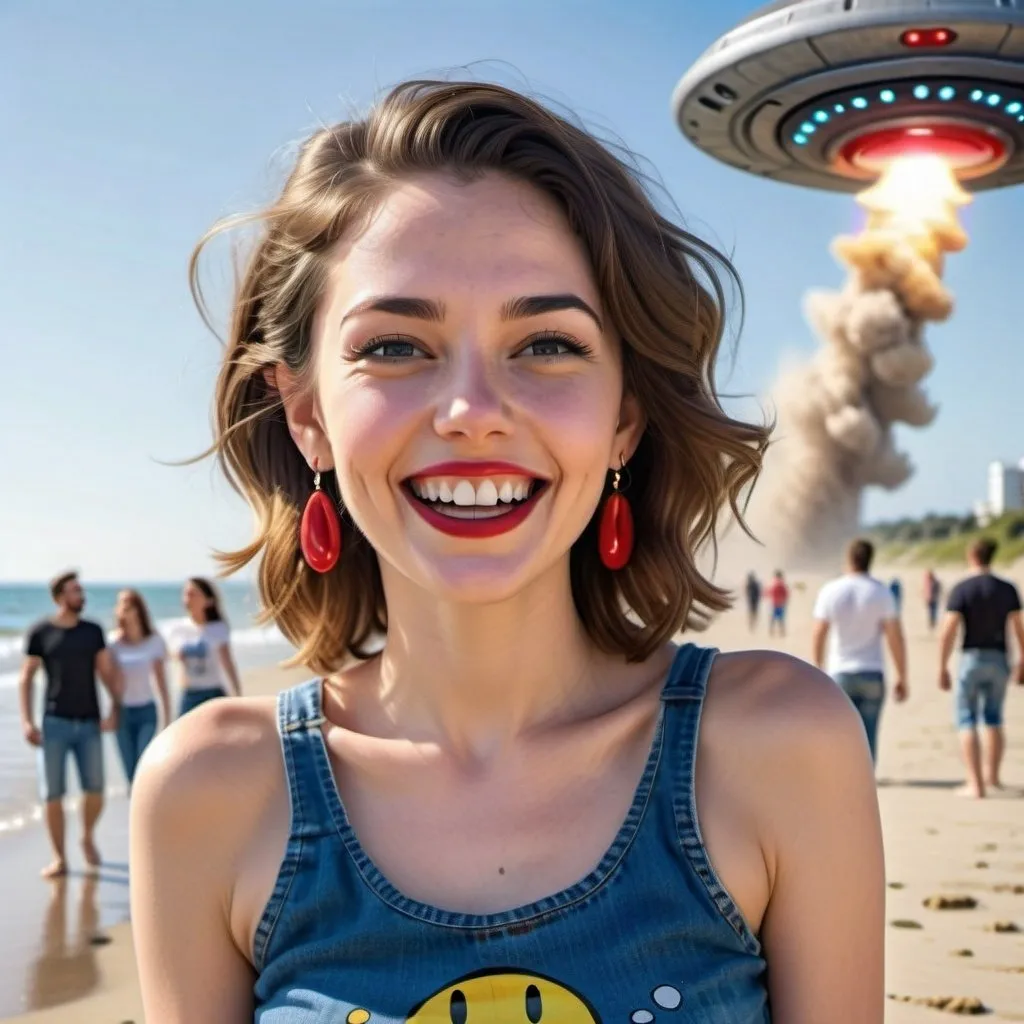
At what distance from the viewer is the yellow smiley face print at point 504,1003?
1568mm

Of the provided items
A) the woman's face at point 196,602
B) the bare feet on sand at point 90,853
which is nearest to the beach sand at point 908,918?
the bare feet on sand at point 90,853

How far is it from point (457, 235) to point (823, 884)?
1030 millimetres

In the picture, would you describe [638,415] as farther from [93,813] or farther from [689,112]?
[689,112]

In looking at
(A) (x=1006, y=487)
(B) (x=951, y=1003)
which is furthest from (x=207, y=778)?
(A) (x=1006, y=487)

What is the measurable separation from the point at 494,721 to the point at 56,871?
6842 mm

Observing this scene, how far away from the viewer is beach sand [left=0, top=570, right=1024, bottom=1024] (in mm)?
5164

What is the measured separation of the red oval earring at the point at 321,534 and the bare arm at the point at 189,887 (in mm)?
430

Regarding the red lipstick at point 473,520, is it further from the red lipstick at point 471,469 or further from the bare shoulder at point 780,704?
the bare shoulder at point 780,704

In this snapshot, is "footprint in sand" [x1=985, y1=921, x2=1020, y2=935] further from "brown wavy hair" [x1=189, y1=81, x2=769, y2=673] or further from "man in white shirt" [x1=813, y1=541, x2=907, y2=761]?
"brown wavy hair" [x1=189, y1=81, x2=769, y2=673]

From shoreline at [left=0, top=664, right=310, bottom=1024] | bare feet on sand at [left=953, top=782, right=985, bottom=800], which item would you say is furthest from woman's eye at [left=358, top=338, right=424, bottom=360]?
bare feet on sand at [left=953, top=782, right=985, bottom=800]

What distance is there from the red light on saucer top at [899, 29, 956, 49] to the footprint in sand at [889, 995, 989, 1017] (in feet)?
20.2

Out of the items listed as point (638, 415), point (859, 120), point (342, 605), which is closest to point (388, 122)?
point (638, 415)

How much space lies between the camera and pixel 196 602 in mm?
9242

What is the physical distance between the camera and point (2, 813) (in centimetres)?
1026
